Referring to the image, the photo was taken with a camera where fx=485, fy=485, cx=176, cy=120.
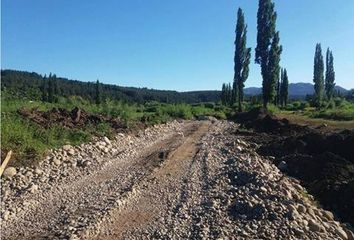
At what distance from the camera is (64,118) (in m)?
21.6

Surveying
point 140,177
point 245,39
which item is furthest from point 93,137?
point 245,39

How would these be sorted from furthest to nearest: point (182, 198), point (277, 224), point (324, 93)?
point (324, 93)
point (182, 198)
point (277, 224)

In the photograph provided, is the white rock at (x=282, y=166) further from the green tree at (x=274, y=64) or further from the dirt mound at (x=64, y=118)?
the green tree at (x=274, y=64)

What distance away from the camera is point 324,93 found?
8756 cm

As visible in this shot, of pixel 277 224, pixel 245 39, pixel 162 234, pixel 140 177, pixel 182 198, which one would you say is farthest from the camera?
pixel 245 39

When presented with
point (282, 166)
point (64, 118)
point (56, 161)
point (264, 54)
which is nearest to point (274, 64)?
point (264, 54)

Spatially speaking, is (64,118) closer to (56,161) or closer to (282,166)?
(56,161)

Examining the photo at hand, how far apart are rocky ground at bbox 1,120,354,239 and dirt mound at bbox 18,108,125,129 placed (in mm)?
3683

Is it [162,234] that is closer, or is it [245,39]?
[162,234]

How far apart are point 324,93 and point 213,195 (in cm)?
8115

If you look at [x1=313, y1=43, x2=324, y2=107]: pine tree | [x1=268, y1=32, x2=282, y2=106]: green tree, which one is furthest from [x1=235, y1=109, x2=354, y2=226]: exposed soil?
[x1=313, y1=43, x2=324, y2=107]: pine tree

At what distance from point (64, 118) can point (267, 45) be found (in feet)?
122

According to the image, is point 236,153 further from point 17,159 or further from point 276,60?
point 276,60

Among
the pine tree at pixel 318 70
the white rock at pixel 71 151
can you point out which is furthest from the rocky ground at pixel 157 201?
the pine tree at pixel 318 70
